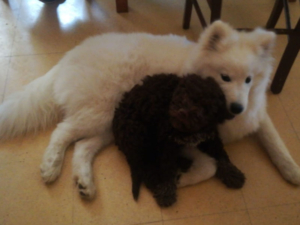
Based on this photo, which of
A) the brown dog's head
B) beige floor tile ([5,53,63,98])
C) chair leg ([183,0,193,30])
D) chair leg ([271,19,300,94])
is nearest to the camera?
the brown dog's head

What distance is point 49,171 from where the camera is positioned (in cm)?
171

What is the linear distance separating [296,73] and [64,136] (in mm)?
1991

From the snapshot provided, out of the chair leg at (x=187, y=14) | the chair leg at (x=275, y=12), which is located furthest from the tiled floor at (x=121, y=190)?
the chair leg at (x=187, y=14)

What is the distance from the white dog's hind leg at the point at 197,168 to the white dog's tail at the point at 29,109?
96 centimetres

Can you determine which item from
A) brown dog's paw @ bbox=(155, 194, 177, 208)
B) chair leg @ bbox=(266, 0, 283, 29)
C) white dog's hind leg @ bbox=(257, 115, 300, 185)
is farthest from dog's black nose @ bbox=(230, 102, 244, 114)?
chair leg @ bbox=(266, 0, 283, 29)

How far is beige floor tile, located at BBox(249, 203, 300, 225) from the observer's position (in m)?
1.58

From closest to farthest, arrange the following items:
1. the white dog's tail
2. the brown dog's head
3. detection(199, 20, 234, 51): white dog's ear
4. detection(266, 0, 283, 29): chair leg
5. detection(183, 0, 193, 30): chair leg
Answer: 1. the brown dog's head
2. detection(199, 20, 234, 51): white dog's ear
3. the white dog's tail
4. detection(266, 0, 283, 29): chair leg
5. detection(183, 0, 193, 30): chair leg

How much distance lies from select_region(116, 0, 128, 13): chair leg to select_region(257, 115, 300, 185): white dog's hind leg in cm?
192

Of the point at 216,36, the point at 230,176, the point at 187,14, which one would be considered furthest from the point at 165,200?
the point at 187,14

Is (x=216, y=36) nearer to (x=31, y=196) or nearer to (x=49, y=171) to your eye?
(x=49, y=171)

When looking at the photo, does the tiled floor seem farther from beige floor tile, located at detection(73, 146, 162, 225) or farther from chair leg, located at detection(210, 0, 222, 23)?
chair leg, located at detection(210, 0, 222, 23)

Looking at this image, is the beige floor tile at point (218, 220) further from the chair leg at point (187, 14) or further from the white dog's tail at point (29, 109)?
the chair leg at point (187, 14)

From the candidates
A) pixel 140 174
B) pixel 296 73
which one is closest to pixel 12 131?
pixel 140 174

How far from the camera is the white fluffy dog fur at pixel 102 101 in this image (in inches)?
66.3
